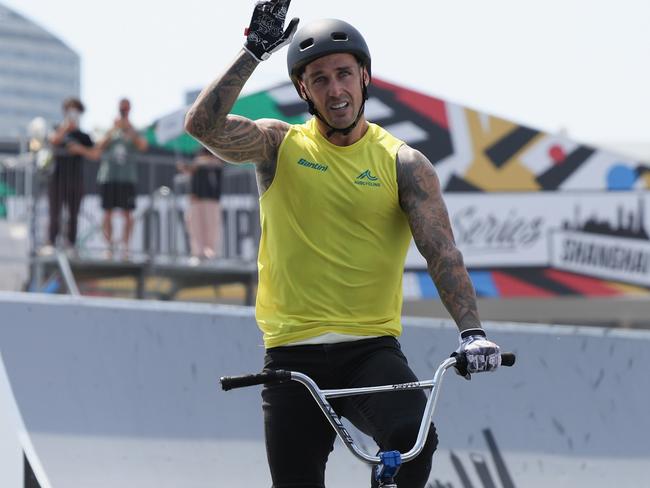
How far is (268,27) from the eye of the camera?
404 cm

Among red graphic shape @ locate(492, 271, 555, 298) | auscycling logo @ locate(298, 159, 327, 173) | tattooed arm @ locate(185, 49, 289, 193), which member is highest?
tattooed arm @ locate(185, 49, 289, 193)

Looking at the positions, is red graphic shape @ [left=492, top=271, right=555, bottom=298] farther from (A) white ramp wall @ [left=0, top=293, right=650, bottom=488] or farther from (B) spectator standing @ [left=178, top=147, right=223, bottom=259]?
(A) white ramp wall @ [left=0, top=293, right=650, bottom=488]

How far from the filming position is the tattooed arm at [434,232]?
4301mm

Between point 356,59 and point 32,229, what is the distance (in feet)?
28.3

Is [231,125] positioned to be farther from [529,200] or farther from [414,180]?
[529,200]

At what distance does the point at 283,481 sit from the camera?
412 cm

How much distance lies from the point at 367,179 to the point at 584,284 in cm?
2003

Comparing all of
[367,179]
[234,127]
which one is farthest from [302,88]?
[367,179]

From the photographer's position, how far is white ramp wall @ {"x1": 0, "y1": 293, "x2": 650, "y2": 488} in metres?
6.72

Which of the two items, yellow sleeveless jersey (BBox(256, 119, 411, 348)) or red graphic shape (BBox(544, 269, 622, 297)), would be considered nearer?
yellow sleeveless jersey (BBox(256, 119, 411, 348))

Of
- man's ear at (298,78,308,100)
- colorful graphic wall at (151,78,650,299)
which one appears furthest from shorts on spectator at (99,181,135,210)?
colorful graphic wall at (151,78,650,299)

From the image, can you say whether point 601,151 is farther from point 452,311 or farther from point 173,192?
point 452,311

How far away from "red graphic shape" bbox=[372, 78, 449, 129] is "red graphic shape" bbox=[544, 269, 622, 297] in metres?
3.69

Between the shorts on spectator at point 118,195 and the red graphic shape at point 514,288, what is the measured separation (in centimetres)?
1167
